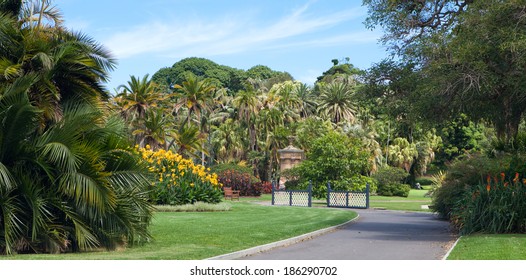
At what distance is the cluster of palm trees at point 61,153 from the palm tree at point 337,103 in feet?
220

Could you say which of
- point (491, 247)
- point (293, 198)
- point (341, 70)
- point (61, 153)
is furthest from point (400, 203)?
point (341, 70)

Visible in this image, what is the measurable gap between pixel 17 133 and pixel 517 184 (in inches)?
545

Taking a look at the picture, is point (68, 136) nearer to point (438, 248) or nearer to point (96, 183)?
point (96, 183)

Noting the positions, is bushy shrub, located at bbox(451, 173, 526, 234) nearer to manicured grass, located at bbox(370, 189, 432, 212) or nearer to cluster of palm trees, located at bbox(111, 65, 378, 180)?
manicured grass, located at bbox(370, 189, 432, 212)

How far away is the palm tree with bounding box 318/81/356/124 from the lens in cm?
8212

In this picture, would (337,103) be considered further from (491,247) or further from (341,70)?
(491,247)

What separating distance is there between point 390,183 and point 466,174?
39492 millimetres

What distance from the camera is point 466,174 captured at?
2514cm

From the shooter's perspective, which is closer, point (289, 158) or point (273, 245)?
point (273, 245)

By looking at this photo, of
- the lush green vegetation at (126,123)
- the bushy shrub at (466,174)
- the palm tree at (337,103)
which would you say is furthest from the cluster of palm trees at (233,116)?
the bushy shrub at (466,174)

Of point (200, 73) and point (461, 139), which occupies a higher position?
point (200, 73)

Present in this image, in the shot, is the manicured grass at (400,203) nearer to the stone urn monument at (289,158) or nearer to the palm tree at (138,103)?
the stone urn monument at (289,158)

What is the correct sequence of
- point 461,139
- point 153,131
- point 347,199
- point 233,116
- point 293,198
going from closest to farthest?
point 347,199 → point 293,198 → point 153,131 → point 233,116 → point 461,139
